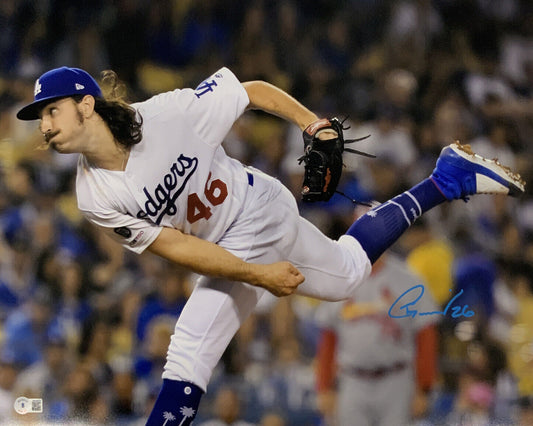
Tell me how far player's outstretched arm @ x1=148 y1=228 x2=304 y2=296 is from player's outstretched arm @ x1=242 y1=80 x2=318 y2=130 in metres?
0.69

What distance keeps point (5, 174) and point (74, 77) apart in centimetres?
398

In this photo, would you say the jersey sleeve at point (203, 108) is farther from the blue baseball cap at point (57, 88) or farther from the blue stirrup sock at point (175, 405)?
the blue stirrup sock at point (175, 405)

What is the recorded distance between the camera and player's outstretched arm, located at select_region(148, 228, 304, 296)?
380cm

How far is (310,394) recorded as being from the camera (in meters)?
5.91

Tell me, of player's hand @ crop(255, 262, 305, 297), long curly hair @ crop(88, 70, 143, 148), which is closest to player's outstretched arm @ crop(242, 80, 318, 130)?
long curly hair @ crop(88, 70, 143, 148)

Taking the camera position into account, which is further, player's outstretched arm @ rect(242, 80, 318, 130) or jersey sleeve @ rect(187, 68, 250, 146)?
player's outstretched arm @ rect(242, 80, 318, 130)

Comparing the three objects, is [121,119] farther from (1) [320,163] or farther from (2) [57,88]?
(1) [320,163]

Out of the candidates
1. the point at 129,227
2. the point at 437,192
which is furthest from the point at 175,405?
the point at 437,192

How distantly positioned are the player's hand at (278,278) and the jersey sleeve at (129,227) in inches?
17.9

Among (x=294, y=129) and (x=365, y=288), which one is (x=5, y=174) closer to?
(x=294, y=129)

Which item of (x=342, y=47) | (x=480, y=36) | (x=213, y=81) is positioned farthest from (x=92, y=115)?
(x=480, y=36)

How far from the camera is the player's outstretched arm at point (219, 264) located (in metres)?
3.80

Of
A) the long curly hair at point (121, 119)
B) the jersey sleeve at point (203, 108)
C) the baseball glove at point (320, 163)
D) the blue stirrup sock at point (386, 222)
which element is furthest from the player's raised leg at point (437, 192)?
the long curly hair at point (121, 119)
